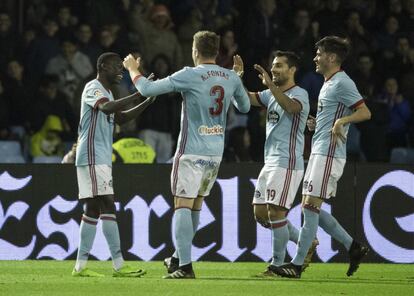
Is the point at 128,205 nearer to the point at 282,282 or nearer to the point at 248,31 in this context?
the point at 282,282

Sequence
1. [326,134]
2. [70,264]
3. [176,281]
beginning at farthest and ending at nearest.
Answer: [70,264]
[326,134]
[176,281]

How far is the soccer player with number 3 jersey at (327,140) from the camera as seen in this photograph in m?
11.7

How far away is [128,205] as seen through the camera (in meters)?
14.3

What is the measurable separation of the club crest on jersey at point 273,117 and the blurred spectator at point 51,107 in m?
6.02

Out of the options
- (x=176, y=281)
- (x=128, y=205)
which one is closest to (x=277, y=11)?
(x=128, y=205)

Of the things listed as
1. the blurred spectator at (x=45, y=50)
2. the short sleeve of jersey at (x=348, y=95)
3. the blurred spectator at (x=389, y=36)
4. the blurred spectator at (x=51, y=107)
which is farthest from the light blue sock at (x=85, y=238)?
the blurred spectator at (x=389, y=36)

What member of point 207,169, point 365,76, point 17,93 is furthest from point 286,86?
point 17,93

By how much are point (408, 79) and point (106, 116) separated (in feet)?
25.0

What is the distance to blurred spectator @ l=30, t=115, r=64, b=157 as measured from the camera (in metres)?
17.2

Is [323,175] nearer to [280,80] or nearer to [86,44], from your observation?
[280,80]

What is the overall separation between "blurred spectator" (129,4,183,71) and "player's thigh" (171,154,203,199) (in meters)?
7.35

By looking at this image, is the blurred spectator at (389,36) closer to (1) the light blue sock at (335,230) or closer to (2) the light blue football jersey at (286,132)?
(1) the light blue sock at (335,230)

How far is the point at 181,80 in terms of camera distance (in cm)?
1120

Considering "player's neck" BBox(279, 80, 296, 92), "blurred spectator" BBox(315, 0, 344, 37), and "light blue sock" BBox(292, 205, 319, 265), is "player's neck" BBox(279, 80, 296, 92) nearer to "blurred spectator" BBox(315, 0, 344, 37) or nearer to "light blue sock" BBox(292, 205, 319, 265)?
"light blue sock" BBox(292, 205, 319, 265)
